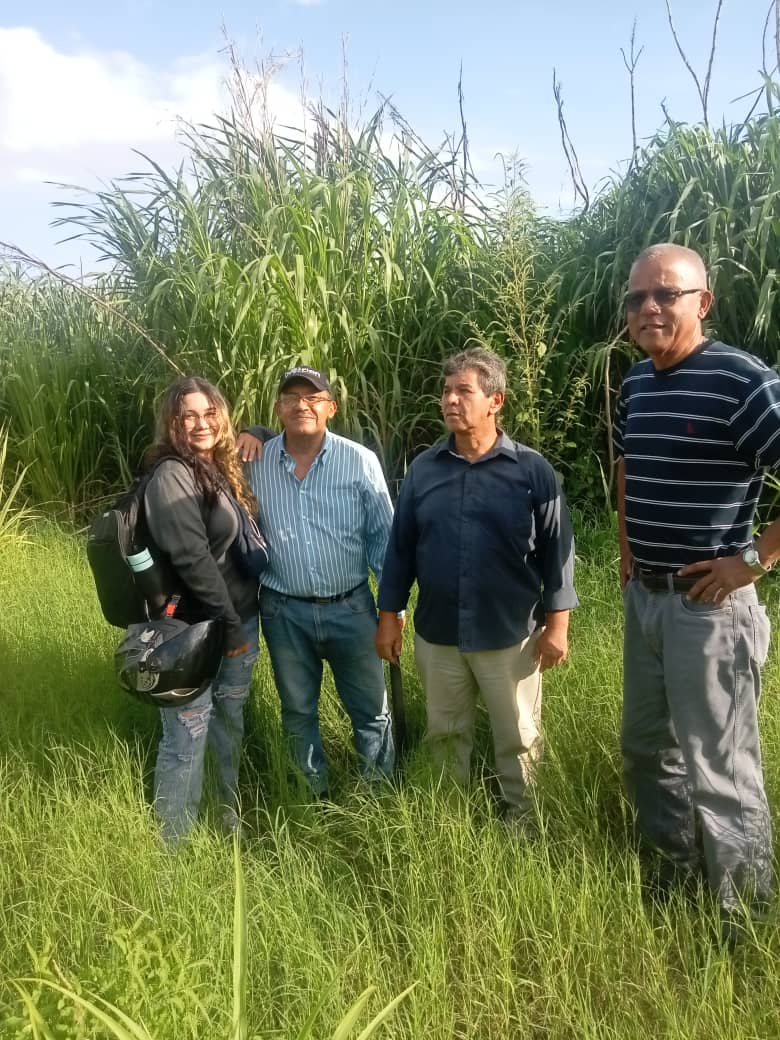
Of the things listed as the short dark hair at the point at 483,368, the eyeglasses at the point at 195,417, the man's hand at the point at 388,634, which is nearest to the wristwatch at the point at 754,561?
the short dark hair at the point at 483,368

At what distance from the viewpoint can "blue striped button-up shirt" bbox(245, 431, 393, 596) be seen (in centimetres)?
300

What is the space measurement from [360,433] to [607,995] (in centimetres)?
308

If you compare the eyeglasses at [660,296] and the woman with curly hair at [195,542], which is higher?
the eyeglasses at [660,296]

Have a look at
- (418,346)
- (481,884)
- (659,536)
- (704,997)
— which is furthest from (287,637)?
(418,346)

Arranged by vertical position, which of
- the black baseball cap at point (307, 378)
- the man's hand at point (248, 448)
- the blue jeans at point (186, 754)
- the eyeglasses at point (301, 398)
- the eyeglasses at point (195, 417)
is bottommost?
the blue jeans at point (186, 754)

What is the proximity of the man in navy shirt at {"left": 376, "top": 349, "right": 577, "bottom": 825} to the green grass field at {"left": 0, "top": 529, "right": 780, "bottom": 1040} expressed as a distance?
0.23 m

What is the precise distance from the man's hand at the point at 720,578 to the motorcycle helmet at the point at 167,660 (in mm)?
1500

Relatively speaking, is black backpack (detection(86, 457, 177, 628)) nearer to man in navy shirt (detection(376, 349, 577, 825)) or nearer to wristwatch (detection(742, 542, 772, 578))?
man in navy shirt (detection(376, 349, 577, 825))

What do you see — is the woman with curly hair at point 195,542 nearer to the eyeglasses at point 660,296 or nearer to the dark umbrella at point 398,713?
the dark umbrella at point 398,713

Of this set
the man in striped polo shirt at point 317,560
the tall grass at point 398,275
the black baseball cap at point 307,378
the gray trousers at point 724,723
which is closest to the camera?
the gray trousers at point 724,723

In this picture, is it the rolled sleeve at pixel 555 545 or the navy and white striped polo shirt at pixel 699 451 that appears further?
the rolled sleeve at pixel 555 545

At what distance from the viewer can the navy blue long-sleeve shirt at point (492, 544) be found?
2.71m

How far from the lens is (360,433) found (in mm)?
4559

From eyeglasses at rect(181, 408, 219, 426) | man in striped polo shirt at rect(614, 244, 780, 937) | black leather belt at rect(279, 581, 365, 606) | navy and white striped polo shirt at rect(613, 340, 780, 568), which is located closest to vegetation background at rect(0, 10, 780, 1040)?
man in striped polo shirt at rect(614, 244, 780, 937)
